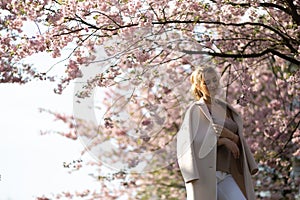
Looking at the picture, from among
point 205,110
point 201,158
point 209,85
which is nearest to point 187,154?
point 201,158

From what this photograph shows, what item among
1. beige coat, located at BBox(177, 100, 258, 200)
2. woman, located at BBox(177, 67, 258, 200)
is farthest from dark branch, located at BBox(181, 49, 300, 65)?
beige coat, located at BBox(177, 100, 258, 200)

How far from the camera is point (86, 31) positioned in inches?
271

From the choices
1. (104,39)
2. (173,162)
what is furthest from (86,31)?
(173,162)

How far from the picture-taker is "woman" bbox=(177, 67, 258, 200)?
468 centimetres

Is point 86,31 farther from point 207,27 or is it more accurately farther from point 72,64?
point 207,27

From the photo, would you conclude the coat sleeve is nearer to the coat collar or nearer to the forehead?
the coat collar

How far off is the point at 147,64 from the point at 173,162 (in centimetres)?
371

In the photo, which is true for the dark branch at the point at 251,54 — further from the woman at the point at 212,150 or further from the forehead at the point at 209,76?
the forehead at the point at 209,76

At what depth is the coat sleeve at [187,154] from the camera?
4688 millimetres

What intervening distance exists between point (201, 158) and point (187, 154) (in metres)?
0.10

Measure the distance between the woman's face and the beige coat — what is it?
9 cm

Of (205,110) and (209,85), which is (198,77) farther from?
(205,110)

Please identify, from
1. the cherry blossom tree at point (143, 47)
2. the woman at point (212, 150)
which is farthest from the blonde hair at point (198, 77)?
the cherry blossom tree at point (143, 47)

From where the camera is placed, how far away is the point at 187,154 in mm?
4727
